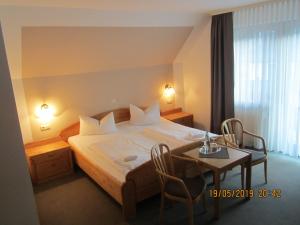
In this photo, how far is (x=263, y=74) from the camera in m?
4.14

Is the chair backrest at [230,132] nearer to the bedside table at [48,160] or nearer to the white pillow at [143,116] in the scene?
the white pillow at [143,116]

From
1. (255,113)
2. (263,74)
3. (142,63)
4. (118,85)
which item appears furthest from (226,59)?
(118,85)

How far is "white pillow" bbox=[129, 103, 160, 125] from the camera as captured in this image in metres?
4.78

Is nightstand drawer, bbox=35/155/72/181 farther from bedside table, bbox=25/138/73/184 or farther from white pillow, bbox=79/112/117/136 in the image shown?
white pillow, bbox=79/112/117/136

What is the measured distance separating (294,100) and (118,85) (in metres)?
2.96

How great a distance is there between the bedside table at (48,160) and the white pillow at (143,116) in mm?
1338

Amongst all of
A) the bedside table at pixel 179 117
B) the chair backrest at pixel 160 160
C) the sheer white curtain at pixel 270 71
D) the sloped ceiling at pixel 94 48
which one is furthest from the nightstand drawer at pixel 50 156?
the sheer white curtain at pixel 270 71

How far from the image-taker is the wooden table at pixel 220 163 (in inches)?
105

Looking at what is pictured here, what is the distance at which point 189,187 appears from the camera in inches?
105

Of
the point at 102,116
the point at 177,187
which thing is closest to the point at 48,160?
the point at 102,116

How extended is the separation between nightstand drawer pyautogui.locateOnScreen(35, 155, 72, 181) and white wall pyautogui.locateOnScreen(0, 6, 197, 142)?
538 mm

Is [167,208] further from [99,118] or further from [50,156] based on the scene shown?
[99,118]

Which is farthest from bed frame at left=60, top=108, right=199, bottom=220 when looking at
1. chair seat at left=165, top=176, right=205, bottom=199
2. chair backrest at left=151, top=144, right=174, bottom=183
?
chair seat at left=165, top=176, right=205, bottom=199

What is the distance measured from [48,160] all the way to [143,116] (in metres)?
1.82
